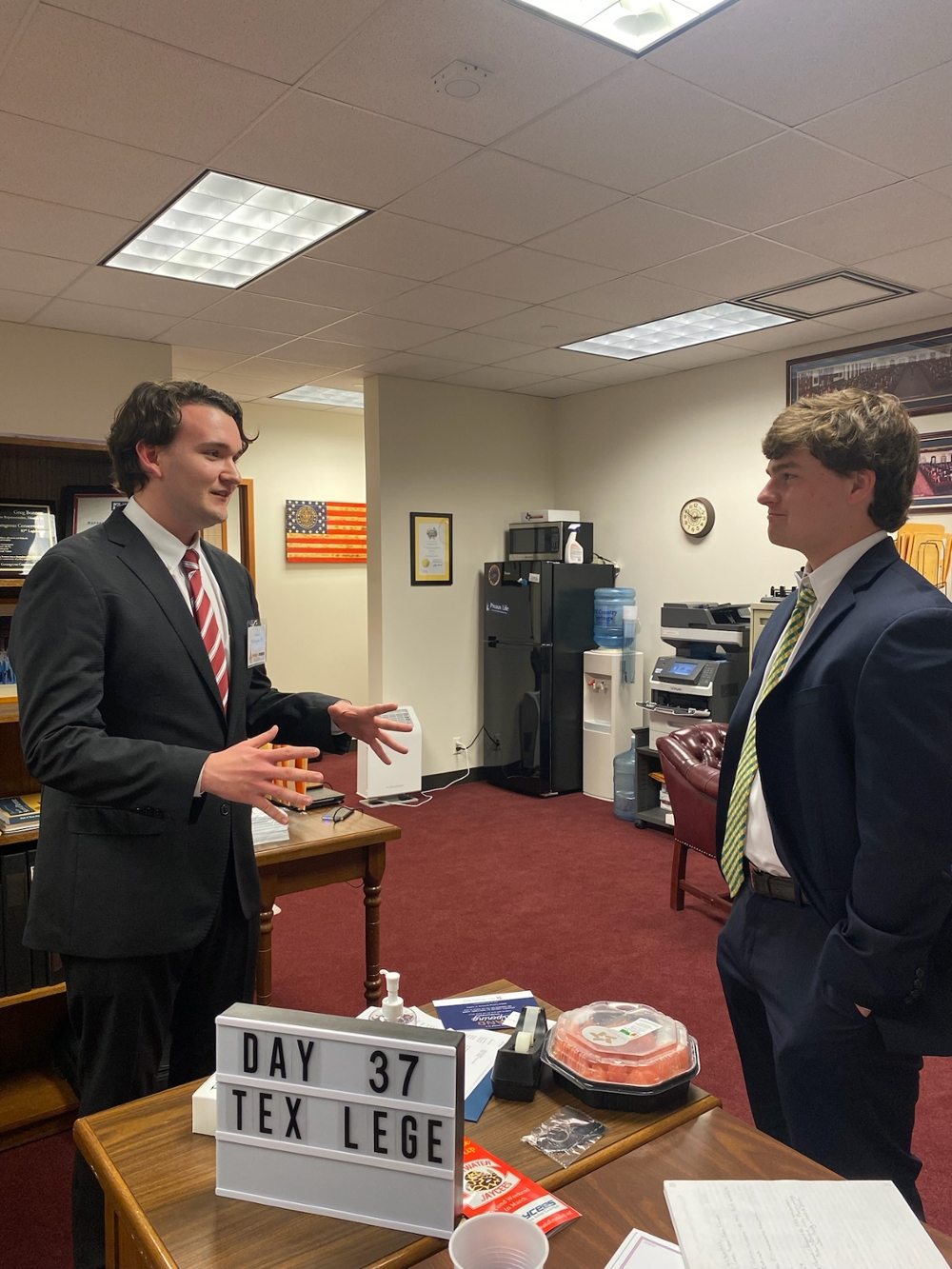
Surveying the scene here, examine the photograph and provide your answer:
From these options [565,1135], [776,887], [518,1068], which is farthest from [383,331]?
[565,1135]

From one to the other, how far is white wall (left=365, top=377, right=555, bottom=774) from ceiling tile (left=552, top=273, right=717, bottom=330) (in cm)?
197

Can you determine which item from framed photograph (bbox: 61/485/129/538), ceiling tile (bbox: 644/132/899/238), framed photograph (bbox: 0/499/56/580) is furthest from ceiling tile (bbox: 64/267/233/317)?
ceiling tile (bbox: 644/132/899/238)

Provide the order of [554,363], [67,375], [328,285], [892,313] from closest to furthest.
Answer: [328,285] → [892,313] → [67,375] → [554,363]

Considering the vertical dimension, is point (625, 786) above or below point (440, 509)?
below

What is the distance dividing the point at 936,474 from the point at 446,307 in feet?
8.86

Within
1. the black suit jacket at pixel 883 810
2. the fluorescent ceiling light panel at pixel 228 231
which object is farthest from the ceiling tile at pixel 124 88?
the black suit jacket at pixel 883 810

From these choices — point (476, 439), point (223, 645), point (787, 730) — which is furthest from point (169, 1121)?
point (476, 439)

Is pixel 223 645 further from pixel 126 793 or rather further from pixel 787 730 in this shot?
pixel 787 730

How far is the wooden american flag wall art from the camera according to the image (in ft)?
25.3

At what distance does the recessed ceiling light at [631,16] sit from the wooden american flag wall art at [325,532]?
18.8 ft

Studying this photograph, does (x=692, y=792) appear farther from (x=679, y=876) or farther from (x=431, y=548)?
(x=431, y=548)

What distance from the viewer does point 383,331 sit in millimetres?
5055

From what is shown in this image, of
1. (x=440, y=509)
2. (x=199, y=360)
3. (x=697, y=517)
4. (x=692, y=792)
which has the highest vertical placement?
(x=199, y=360)

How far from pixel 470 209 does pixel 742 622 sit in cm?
313
